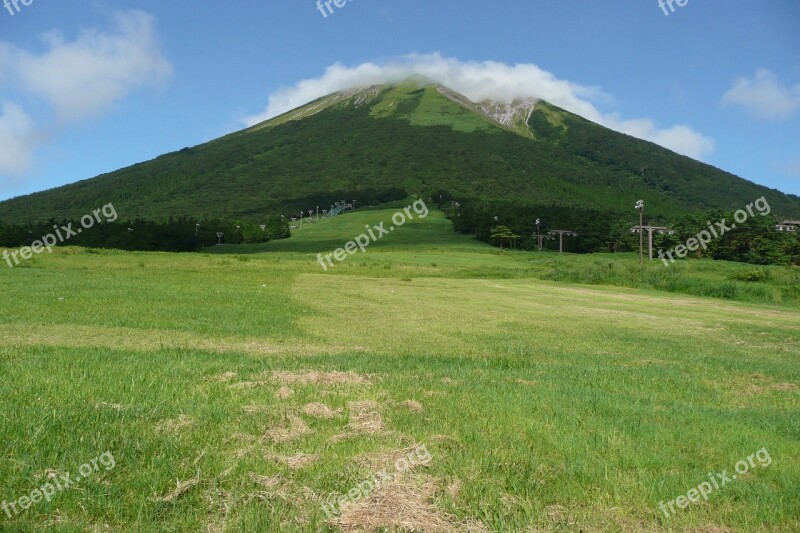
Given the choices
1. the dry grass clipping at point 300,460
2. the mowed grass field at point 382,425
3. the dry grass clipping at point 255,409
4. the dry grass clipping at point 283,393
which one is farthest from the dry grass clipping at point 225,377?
the dry grass clipping at point 300,460

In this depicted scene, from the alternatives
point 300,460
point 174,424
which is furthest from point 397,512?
point 174,424

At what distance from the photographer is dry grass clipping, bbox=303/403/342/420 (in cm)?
836

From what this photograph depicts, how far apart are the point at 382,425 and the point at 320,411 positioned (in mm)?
1079

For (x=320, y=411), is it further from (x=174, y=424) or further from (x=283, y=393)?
(x=174, y=424)

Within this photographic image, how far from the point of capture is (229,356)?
13.4m

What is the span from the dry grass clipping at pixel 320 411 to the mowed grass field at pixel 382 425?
0.08 meters

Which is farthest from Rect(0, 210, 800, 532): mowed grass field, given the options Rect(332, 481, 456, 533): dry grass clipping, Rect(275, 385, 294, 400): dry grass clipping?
Rect(275, 385, 294, 400): dry grass clipping

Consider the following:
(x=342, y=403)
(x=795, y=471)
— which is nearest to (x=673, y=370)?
(x=795, y=471)

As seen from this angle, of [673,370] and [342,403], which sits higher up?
[342,403]

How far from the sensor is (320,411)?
853 cm

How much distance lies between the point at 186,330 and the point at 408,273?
37.8 m

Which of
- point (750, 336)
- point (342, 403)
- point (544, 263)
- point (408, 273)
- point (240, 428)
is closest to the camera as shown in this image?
point (240, 428)

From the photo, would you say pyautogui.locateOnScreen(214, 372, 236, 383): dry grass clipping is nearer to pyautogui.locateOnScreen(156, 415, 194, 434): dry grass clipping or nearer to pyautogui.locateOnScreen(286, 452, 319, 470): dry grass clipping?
pyautogui.locateOnScreen(156, 415, 194, 434): dry grass clipping

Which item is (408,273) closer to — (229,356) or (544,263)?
(544,263)
